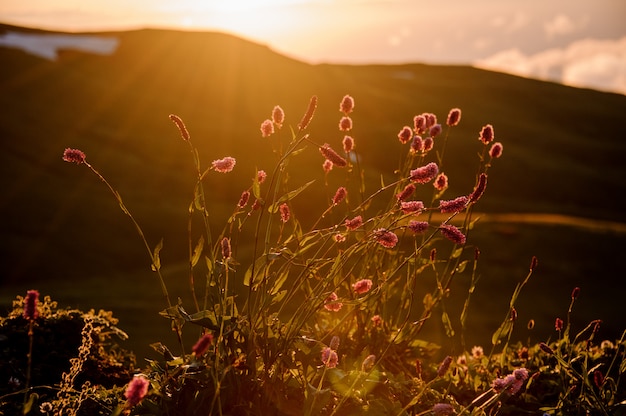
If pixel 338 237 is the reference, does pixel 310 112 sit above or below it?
above

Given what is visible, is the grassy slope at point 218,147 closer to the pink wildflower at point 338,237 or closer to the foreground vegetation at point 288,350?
the foreground vegetation at point 288,350

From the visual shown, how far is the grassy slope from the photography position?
76.8 feet

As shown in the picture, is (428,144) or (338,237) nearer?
(338,237)

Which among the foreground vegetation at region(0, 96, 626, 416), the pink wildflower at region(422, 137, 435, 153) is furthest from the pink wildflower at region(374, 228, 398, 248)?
the pink wildflower at region(422, 137, 435, 153)

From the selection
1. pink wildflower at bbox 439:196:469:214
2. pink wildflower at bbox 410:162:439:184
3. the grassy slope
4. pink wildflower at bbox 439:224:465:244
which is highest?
pink wildflower at bbox 410:162:439:184

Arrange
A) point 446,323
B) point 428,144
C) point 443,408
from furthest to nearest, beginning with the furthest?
point 446,323
point 428,144
point 443,408

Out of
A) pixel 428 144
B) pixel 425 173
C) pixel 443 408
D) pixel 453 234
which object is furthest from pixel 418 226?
pixel 428 144

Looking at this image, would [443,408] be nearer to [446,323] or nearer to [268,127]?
[268,127]

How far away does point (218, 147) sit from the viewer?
6025 centimetres

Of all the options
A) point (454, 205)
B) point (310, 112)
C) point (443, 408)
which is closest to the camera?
point (443, 408)

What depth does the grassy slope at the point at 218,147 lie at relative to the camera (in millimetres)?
23422

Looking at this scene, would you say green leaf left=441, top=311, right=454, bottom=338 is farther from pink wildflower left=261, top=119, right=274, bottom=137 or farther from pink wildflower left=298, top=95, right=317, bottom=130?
pink wildflower left=298, top=95, right=317, bottom=130

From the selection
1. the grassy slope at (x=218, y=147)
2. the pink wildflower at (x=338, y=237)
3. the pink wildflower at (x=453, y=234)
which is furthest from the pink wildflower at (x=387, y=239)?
the grassy slope at (x=218, y=147)

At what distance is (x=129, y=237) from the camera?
3017 centimetres
